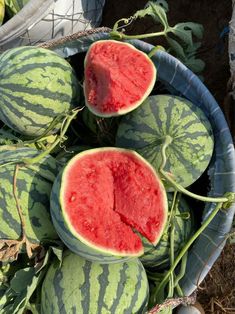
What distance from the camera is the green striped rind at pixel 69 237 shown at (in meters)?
1.31

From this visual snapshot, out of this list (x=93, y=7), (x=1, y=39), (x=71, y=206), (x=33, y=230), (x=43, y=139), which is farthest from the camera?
(x=93, y=7)

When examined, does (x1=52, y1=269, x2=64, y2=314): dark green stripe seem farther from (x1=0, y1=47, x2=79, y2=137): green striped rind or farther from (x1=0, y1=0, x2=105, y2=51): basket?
(x1=0, y1=0, x2=105, y2=51): basket

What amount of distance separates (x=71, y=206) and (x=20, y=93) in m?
0.43

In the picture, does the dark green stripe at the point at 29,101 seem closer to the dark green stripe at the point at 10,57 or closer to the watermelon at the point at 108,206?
the dark green stripe at the point at 10,57

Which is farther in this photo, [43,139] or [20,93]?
[43,139]

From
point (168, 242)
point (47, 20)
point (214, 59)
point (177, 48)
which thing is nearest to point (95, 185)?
point (168, 242)

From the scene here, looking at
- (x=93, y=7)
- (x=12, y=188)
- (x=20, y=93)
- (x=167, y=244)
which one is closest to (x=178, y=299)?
(x=167, y=244)

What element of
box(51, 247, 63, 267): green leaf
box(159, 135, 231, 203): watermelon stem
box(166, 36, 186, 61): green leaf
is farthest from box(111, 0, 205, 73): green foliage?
box(51, 247, 63, 267): green leaf

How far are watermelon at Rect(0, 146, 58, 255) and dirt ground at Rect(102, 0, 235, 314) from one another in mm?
877

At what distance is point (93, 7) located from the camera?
84.2 inches

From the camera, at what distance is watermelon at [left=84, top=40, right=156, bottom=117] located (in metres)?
1.48

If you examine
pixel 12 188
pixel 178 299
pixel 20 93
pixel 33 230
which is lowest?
pixel 178 299

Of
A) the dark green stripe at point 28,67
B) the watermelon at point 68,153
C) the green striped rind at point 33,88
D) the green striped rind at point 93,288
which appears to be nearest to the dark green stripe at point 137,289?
the green striped rind at point 93,288

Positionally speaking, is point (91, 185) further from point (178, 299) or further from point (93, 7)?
point (93, 7)
